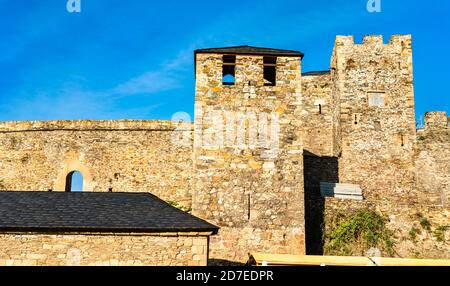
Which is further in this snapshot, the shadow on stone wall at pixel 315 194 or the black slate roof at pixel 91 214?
the shadow on stone wall at pixel 315 194

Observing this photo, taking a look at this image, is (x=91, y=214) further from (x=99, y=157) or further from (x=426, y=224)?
(x=426, y=224)

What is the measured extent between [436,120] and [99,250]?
62.3 ft

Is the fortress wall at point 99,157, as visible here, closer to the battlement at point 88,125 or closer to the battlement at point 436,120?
the battlement at point 88,125

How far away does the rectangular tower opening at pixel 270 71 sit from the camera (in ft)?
61.6

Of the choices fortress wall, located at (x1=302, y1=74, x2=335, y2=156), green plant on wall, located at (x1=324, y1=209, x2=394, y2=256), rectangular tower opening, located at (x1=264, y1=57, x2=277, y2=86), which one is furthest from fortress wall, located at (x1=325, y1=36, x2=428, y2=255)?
rectangular tower opening, located at (x1=264, y1=57, x2=277, y2=86)

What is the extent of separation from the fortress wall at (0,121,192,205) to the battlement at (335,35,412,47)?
9.33 m

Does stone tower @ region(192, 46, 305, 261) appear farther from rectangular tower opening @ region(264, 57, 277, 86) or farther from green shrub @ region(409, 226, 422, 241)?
green shrub @ region(409, 226, 422, 241)

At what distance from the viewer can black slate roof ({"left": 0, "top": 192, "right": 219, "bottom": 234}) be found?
12.9 m

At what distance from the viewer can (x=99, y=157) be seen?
22.6 meters

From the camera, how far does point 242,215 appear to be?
1747cm

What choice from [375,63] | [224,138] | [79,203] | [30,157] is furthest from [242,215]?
[375,63]

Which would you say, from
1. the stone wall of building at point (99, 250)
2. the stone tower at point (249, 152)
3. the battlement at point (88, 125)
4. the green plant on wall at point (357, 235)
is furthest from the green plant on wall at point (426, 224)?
the stone wall of building at point (99, 250)

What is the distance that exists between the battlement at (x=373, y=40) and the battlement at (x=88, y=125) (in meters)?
9.72

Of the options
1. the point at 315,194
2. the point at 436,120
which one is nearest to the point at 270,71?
the point at 315,194
